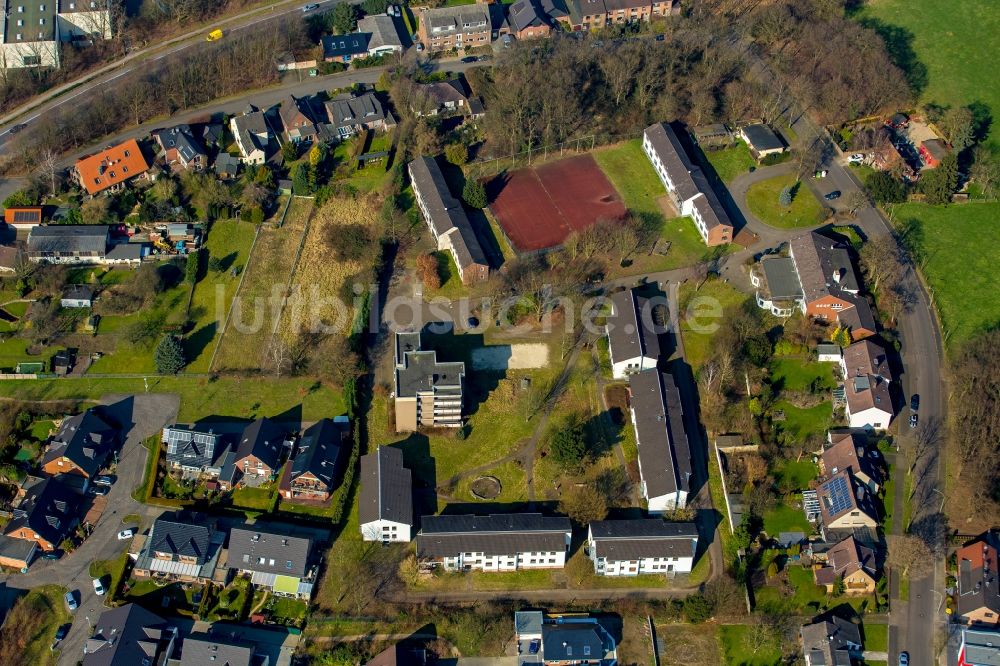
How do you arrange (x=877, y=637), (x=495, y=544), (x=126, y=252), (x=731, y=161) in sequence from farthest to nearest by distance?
(x=731, y=161) → (x=126, y=252) → (x=495, y=544) → (x=877, y=637)

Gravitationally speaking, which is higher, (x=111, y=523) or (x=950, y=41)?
(x=950, y=41)

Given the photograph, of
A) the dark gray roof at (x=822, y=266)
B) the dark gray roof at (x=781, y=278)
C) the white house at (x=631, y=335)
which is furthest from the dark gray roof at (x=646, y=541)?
the dark gray roof at (x=822, y=266)

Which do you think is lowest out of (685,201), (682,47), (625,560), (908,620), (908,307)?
(908,620)

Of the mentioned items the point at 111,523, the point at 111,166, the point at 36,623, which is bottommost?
the point at 36,623

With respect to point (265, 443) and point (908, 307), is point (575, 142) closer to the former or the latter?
point (908, 307)

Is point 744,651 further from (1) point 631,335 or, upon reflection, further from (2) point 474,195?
(2) point 474,195

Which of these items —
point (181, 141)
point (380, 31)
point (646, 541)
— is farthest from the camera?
point (380, 31)

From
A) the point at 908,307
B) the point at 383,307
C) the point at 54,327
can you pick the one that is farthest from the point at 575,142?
the point at 54,327

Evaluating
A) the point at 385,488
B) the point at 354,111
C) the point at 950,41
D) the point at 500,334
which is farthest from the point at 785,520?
the point at 950,41
